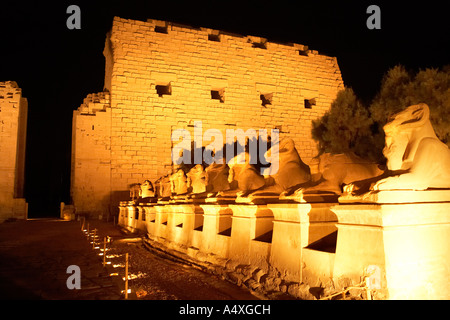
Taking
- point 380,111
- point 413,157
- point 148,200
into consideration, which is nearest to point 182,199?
point 148,200

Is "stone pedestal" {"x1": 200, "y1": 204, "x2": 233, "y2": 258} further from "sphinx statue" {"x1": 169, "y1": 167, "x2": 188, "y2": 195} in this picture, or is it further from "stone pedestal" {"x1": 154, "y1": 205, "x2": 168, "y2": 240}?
"sphinx statue" {"x1": 169, "y1": 167, "x2": 188, "y2": 195}

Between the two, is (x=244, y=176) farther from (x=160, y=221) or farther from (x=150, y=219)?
(x=150, y=219)

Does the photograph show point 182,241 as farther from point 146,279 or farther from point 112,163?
point 112,163

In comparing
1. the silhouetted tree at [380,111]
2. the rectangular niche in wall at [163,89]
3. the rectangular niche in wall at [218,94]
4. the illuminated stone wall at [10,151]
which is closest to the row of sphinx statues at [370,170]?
the silhouetted tree at [380,111]

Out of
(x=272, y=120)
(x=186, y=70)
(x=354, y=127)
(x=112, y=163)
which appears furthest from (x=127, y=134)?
(x=354, y=127)

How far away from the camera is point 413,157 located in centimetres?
330

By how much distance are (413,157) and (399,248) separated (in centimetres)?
81

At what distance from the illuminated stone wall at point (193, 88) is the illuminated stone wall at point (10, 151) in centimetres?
256

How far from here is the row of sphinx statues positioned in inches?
128

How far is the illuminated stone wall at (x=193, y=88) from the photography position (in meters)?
16.9

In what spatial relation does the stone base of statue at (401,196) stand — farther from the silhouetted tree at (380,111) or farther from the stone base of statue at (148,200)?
the stone base of statue at (148,200)

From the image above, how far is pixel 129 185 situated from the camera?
16641mm

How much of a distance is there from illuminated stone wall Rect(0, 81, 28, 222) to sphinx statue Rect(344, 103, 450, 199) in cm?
1639

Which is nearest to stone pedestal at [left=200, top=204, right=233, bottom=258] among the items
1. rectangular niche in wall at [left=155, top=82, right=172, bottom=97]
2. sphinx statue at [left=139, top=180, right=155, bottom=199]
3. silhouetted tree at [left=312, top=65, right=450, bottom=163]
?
silhouetted tree at [left=312, top=65, right=450, bottom=163]
